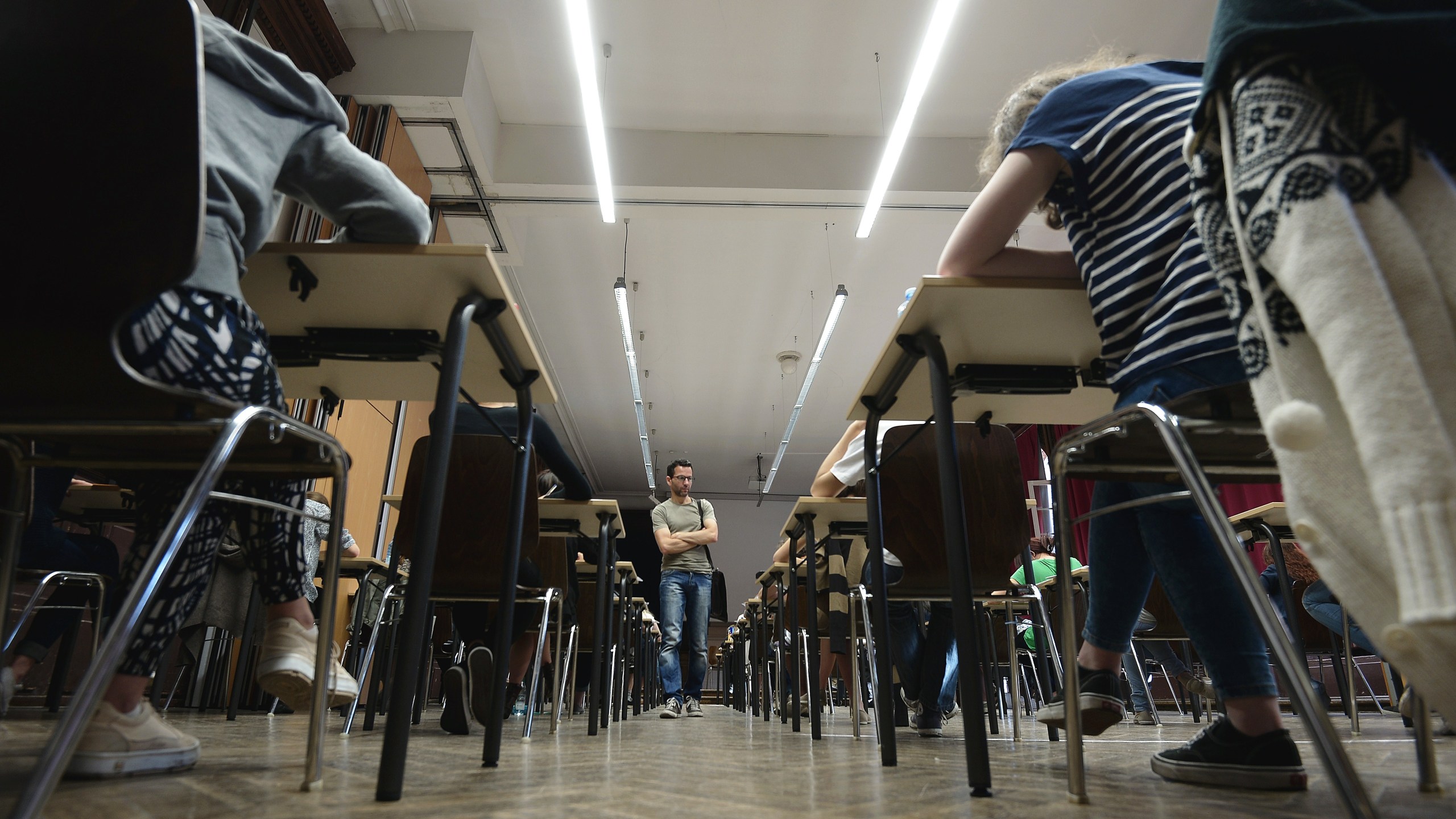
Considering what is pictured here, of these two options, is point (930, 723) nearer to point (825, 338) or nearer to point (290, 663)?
point (290, 663)

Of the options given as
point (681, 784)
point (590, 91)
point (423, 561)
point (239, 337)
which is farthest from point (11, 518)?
point (590, 91)

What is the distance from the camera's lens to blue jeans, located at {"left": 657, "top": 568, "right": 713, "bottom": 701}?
4395 mm

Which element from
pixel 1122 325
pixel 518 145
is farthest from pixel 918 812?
pixel 518 145

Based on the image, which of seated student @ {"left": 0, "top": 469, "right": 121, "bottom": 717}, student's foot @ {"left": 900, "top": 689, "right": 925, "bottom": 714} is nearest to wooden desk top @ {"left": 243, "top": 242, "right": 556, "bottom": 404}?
seated student @ {"left": 0, "top": 469, "right": 121, "bottom": 717}

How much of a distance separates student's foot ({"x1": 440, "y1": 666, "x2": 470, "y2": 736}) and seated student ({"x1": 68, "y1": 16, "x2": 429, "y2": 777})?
3.21 ft

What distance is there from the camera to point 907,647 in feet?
8.60

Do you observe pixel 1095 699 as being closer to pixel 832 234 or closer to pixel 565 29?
pixel 565 29

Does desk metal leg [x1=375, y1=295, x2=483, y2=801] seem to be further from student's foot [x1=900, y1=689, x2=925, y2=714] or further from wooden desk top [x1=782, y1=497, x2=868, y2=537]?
student's foot [x1=900, y1=689, x2=925, y2=714]

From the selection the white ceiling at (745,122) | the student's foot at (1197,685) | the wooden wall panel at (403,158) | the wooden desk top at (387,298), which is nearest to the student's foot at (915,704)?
the student's foot at (1197,685)

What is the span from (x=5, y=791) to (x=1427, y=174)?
4.81ft

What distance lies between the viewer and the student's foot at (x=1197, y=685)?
10.2 feet

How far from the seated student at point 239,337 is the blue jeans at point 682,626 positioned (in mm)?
3250

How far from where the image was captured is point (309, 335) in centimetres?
145

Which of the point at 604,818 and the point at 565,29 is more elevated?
the point at 565,29
